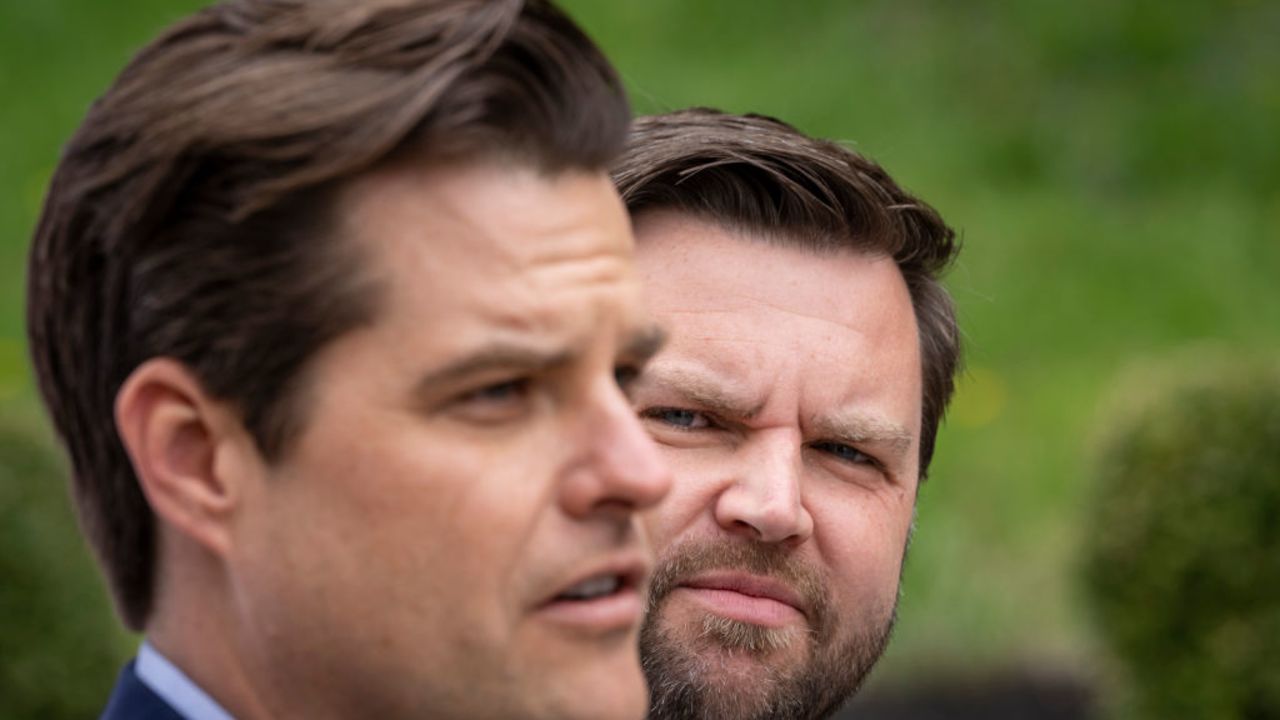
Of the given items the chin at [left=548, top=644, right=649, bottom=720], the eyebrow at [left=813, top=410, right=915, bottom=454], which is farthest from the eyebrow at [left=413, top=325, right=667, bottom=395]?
the eyebrow at [left=813, top=410, right=915, bottom=454]

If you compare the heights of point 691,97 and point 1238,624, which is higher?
point 691,97

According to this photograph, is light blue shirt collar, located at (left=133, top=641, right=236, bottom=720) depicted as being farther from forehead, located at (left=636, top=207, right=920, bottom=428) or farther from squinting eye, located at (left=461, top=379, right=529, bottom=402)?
forehead, located at (left=636, top=207, right=920, bottom=428)

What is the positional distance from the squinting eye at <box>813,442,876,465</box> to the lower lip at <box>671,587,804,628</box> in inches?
12.1

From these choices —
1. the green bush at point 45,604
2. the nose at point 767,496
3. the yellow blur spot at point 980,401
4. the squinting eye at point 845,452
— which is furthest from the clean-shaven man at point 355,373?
the yellow blur spot at point 980,401

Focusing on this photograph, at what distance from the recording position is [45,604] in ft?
20.8

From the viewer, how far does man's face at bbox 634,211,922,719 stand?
3.52 meters

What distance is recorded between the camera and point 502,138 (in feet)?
8.13

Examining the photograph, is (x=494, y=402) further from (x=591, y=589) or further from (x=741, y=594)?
(x=741, y=594)

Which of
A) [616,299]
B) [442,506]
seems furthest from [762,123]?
[442,506]

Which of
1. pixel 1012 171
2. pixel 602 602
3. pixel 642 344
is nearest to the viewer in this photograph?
pixel 602 602


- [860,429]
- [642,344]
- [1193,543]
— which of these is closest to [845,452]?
[860,429]

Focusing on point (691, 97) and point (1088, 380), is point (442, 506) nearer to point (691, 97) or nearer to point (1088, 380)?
point (1088, 380)

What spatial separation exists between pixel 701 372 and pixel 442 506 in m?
1.31

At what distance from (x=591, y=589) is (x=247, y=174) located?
0.66 m
